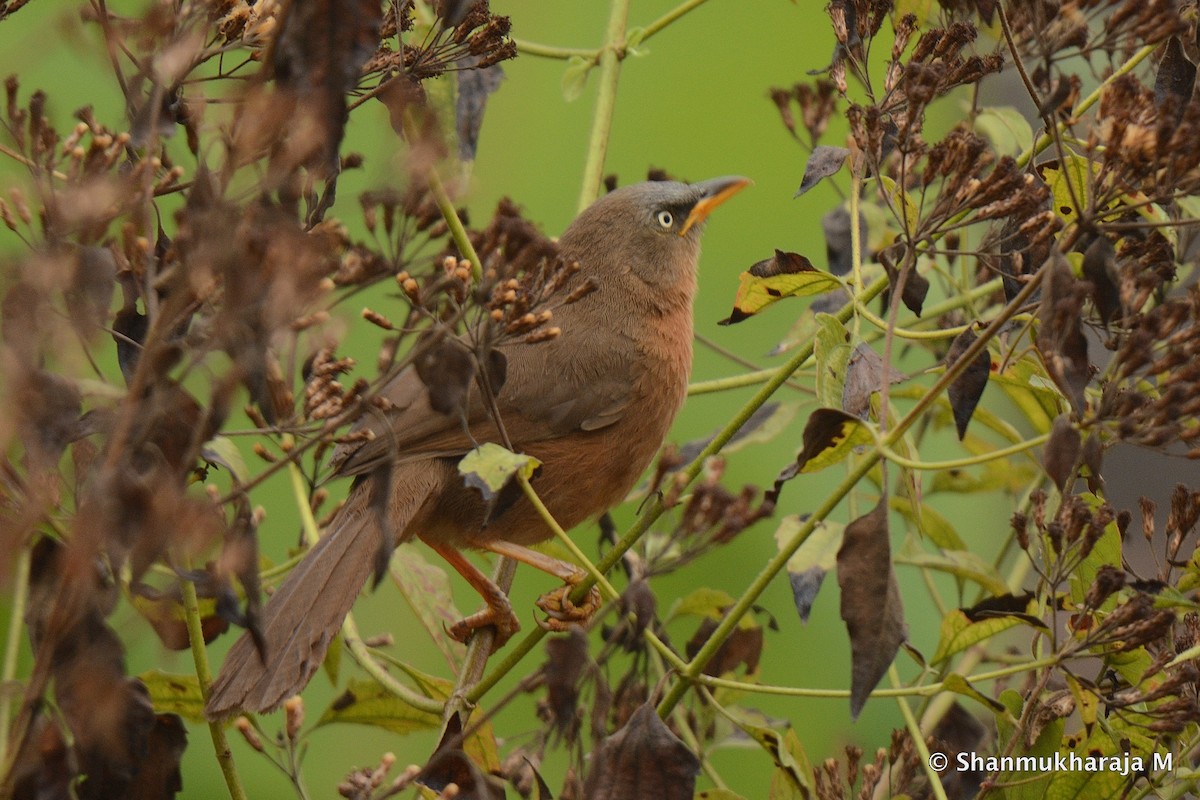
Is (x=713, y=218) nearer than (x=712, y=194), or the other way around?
(x=712, y=194)

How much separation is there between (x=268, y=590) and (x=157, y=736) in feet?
2.96

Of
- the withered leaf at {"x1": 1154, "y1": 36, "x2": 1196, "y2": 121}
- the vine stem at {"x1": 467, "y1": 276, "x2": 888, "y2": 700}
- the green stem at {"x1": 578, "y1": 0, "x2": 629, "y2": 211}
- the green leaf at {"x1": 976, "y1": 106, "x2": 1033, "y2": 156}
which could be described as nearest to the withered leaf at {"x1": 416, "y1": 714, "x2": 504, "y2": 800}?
the vine stem at {"x1": 467, "y1": 276, "x2": 888, "y2": 700}

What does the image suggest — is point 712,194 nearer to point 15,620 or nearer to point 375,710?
point 375,710

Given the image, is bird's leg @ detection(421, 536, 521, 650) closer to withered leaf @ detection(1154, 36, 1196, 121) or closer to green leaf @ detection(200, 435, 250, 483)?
green leaf @ detection(200, 435, 250, 483)

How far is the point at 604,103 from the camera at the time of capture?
3.34 metres

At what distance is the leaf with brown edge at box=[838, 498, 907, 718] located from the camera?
5.42ft

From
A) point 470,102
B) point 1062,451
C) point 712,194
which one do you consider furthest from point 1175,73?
point 712,194

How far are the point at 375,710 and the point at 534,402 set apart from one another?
4.01 feet

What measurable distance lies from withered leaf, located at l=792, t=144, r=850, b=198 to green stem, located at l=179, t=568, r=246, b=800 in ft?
4.14

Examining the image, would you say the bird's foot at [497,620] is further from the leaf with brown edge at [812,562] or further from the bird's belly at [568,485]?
the leaf with brown edge at [812,562]

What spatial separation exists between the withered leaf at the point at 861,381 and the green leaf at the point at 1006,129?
115 centimetres

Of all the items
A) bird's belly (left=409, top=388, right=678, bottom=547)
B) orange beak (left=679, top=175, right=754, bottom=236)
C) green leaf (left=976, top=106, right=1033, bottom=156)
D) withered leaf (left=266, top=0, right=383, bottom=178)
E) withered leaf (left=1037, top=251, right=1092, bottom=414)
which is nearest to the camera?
withered leaf (left=266, top=0, right=383, bottom=178)

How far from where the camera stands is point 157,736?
6.36ft

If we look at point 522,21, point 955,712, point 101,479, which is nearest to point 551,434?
point 955,712
